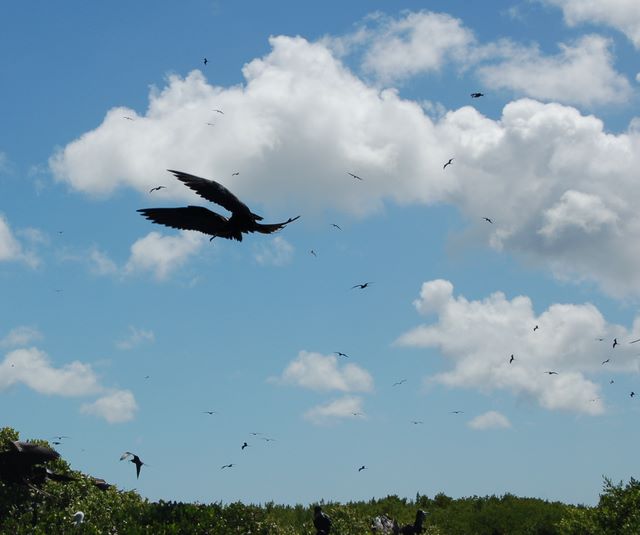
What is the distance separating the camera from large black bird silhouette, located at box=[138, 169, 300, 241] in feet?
56.4

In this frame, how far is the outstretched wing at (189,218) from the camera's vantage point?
18.4 m

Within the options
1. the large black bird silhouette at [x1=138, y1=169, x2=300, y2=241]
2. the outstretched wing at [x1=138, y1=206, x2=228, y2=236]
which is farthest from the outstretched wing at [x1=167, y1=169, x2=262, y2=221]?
the outstretched wing at [x1=138, y1=206, x2=228, y2=236]

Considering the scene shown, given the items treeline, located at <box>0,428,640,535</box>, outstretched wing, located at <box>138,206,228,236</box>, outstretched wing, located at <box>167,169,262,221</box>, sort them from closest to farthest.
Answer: outstretched wing, located at <box>167,169,262,221</box>
outstretched wing, located at <box>138,206,228,236</box>
treeline, located at <box>0,428,640,535</box>

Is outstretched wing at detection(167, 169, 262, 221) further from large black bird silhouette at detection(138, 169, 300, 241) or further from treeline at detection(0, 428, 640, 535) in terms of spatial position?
treeline at detection(0, 428, 640, 535)

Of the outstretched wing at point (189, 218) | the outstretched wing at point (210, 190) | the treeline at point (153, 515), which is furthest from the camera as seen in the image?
the treeline at point (153, 515)

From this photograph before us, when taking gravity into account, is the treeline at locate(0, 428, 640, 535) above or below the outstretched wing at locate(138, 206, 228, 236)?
below

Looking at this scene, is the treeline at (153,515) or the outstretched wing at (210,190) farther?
the treeline at (153,515)

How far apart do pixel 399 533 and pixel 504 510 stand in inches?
365

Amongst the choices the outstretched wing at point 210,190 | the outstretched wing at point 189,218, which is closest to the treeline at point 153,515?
the outstretched wing at point 189,218

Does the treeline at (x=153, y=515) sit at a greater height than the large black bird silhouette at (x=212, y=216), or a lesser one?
lesser

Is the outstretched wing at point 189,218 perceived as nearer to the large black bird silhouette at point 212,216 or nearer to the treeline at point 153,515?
the large black bird silhouette at point 212,216

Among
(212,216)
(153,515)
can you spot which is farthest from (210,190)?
(153,515)

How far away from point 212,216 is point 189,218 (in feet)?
1.89

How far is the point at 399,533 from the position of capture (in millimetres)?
29703
